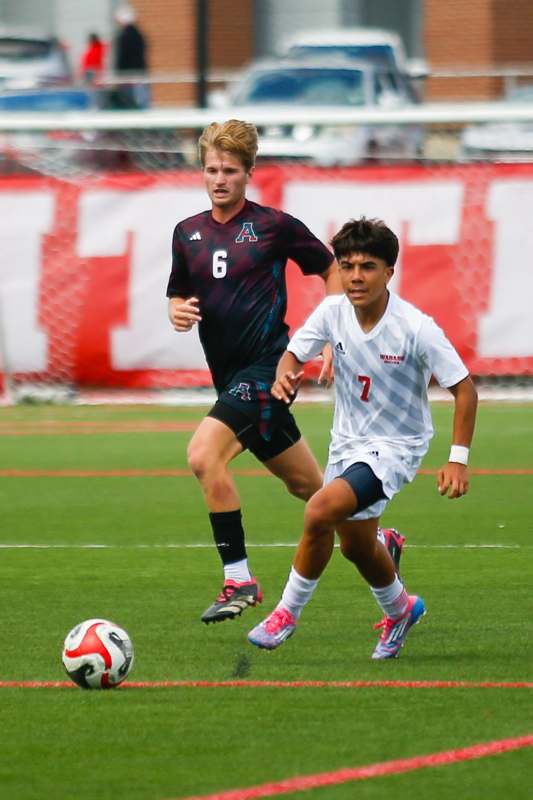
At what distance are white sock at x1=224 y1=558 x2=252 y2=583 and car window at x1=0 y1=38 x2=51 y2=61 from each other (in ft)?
77.9

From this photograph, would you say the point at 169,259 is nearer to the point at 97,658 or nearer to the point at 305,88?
→ the point at 305,88

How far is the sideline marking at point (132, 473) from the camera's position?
12.7 metres

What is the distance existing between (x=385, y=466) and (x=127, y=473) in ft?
20.6

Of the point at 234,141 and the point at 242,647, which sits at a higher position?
the point at 234,141

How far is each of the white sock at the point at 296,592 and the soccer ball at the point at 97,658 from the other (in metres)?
0.81

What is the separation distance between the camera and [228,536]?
776 cm

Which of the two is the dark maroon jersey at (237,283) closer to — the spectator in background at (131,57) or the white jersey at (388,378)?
the white jersey at (388,378)

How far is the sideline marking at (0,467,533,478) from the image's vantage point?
41.7 ft

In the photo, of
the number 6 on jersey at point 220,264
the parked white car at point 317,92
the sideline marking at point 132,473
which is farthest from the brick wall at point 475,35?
the number 6 on jersey at point 220,264

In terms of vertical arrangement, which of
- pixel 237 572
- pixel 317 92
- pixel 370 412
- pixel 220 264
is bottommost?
pixel 237 572

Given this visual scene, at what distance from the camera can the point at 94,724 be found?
5.93m

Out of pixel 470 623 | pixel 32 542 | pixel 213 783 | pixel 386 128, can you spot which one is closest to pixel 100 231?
pixel 386 128

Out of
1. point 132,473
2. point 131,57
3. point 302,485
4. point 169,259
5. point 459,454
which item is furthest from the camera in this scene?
point 131,57

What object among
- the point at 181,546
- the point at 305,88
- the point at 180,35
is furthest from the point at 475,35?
the point at 181,546
